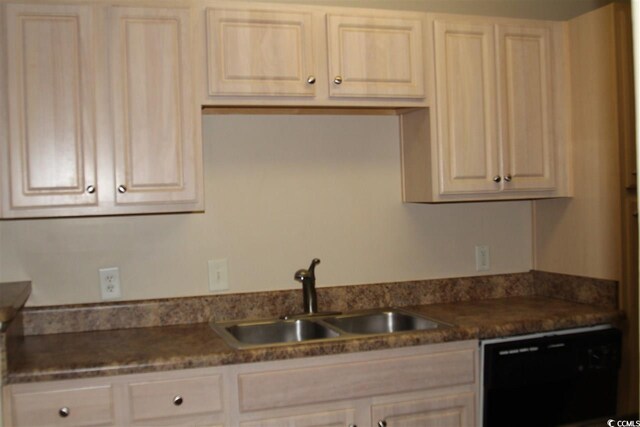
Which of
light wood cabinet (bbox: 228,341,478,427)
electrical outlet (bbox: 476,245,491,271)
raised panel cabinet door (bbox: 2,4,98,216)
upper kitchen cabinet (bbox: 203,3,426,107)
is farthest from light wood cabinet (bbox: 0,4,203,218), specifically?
electrical outlet (bbox: 476,245,491,271)

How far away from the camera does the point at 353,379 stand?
2.20 metres

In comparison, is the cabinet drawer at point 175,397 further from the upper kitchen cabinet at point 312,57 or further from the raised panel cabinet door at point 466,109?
the raised panel cabinet door at point 466,109

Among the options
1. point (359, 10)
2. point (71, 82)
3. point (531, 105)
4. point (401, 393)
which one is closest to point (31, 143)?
point (71, 82)

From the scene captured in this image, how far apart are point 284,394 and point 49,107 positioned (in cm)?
127

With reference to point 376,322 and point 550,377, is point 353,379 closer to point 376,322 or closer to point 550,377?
point 376,322

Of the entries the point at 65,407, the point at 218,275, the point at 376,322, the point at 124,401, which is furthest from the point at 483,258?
the point at 65,407

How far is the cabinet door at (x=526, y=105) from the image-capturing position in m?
2.70

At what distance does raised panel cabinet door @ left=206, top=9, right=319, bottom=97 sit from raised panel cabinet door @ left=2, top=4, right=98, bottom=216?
0.44m

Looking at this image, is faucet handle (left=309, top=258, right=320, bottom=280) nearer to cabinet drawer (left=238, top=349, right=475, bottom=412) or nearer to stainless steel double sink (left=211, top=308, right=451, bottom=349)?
stainless steel double sink (left=211, top=308, right=451, bottom=349)

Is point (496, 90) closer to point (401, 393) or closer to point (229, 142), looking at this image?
point (229, 142)

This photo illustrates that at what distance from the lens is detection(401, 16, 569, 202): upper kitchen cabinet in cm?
262

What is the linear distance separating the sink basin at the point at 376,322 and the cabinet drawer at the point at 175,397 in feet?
2.26

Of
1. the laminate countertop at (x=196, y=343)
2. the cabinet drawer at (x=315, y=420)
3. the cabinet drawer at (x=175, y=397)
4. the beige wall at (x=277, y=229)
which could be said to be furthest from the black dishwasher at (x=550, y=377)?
the cabinet drawer at (x=175, y=397)

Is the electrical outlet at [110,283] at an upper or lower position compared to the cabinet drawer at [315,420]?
upper
